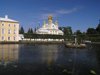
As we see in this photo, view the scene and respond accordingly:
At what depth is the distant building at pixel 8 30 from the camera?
1567 inches

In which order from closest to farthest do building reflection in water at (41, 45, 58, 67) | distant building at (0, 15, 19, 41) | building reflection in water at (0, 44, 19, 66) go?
building reflection in water at (0, 44, 19, 66) < building reflection in water at (41, 45, 58, 67) < distant building at (0, 15, 19, 41)

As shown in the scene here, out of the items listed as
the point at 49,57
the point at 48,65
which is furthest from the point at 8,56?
the point at 48,65

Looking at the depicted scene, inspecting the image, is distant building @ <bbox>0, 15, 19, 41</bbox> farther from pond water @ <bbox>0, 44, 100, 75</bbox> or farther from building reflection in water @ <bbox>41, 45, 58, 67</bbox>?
pond water @ <bbox>0, 44, 100, 75</bbox>

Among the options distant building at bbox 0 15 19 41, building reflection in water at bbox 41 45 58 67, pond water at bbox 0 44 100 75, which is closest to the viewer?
pond water at bbox 0 44 100 75

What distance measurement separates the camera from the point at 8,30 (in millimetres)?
41062

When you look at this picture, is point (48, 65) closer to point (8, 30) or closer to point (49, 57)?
point (49, 57)

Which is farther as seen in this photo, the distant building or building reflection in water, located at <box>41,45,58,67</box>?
the distant building

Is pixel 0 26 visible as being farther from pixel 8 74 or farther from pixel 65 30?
pixel 65 30

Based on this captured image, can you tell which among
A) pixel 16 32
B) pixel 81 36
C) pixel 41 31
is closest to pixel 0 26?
pixel 16 32

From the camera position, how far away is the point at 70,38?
50781 millimetres

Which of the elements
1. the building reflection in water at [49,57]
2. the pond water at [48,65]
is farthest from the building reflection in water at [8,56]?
the building reflection in water at [49,57]

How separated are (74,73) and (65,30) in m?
77.9

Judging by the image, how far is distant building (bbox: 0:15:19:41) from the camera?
1567 inches

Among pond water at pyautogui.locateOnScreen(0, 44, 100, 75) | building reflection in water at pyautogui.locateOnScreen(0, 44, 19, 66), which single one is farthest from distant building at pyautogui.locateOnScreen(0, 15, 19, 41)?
pond water at pyautogui.locateOnScreen(0, 44, 100, 75)
